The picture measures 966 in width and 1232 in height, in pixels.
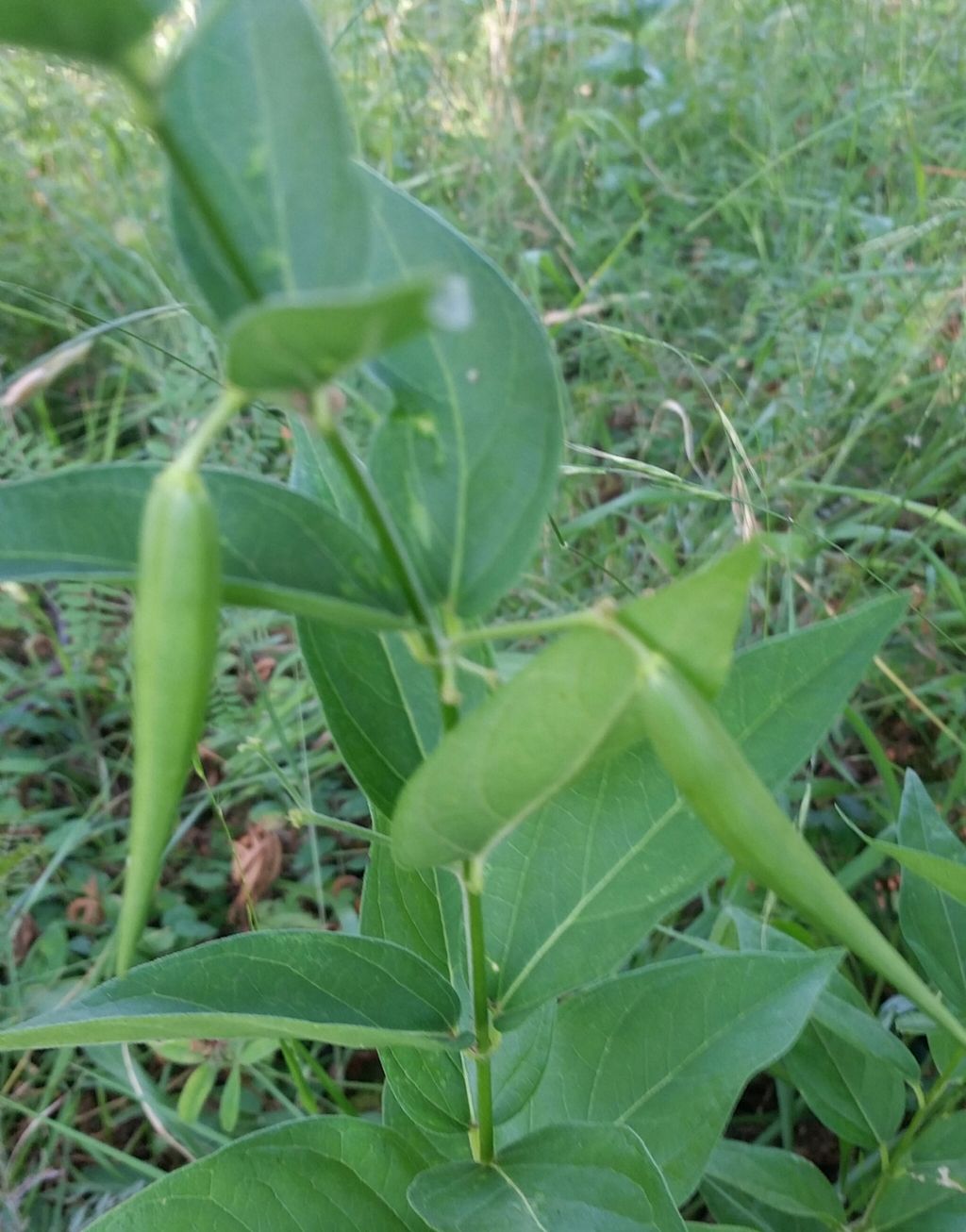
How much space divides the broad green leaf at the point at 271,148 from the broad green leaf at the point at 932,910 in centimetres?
65

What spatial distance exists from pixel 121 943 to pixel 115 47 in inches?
11.8

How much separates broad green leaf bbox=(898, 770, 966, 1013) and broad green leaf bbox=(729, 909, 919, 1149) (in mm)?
63

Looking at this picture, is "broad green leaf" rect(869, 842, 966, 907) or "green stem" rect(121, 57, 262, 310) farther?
"broad green leaf" rect(869, 842, 966, 907)

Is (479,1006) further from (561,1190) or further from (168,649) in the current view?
(168,649)

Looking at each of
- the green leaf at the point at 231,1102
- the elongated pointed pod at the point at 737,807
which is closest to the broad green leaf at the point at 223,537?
the elongated pointed pod at the point at 737,807

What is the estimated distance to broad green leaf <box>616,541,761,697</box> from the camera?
1.27 ft

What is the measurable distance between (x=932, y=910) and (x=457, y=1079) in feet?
1.29

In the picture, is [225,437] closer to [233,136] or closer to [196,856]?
[196,856]

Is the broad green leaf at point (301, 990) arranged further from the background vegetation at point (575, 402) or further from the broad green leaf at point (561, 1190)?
the background vegetation at point (575, 402)

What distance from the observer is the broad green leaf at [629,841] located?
578 millimetres

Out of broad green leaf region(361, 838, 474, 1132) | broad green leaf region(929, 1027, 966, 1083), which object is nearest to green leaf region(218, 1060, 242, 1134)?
broad green leaf region(361, 838, 474, 1132)

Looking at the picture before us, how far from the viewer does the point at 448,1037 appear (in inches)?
23.1

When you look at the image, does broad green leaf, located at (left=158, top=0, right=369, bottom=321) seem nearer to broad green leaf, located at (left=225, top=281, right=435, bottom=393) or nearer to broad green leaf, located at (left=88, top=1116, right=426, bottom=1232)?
broad green leaf, located at (left=225, top=281, right=435, bottom=393)

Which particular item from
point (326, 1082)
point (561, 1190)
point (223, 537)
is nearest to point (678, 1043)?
point (561, 1190)
